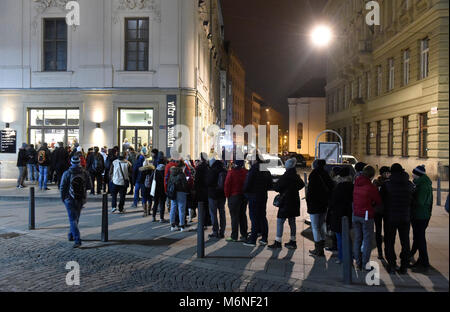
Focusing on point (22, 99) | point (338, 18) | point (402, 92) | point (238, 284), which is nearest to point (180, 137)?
point (22, 99)

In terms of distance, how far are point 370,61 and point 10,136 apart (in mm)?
28475

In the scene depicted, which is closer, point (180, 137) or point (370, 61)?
point (180, 137)

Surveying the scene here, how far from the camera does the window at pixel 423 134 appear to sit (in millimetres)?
26016

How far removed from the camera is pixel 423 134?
2641 centimetres

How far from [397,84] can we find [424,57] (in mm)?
4516

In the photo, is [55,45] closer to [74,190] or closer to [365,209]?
[74,190]

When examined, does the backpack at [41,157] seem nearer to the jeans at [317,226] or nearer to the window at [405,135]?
the jeans at [317,226]

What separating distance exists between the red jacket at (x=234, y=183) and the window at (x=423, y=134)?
64.0ft

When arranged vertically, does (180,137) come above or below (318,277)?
above

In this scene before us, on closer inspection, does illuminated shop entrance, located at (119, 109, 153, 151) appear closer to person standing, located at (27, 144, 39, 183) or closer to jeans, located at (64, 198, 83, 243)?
person standing, located at (27, 144, 39, 183)

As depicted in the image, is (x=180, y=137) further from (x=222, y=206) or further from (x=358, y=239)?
(x=358, y=239)

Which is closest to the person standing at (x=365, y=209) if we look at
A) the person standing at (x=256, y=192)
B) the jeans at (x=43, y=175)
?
the person standing at (x=256, y=192)

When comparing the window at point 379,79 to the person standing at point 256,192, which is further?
the window at point 379,79
